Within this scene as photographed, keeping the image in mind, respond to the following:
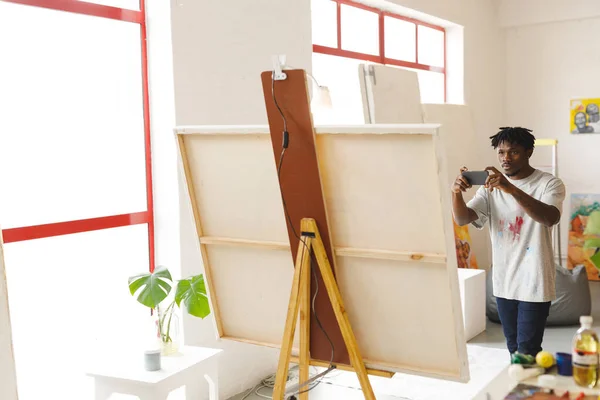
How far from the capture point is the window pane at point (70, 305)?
3.07m

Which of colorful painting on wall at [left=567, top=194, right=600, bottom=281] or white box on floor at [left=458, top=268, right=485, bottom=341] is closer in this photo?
white box on floor at [left=458, top=268, right=485, bottom=341]

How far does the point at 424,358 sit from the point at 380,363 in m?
0.16

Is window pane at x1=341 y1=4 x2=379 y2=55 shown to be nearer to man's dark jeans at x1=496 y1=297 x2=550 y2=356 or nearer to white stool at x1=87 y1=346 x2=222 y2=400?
man's dark jeans at x1=496 y1=297 x2=550 y2=356

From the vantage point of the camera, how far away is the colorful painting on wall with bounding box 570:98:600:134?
711 cm

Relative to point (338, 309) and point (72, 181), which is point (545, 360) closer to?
point (338, 309)

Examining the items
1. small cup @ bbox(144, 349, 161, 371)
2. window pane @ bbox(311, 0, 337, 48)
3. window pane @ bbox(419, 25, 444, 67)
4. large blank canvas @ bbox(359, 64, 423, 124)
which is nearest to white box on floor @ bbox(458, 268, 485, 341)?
large blank canvas @ bbox(359, 64, 423, 124)

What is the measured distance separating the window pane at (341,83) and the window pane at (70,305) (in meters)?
2.04

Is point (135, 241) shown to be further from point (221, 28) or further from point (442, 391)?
point (442, 391)

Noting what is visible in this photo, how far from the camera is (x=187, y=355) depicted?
10.4ft

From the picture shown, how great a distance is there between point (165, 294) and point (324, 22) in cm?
284

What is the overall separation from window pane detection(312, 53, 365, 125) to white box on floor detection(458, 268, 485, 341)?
1.36 meters

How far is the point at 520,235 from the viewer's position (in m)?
3.01

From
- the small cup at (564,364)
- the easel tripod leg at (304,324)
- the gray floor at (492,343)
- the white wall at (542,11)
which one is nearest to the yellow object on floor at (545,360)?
the small cup at (564,364)

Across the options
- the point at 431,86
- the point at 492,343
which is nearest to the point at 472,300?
the point at 492,343
